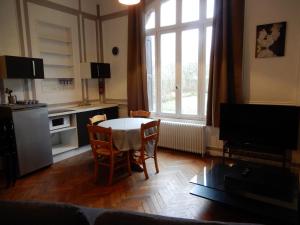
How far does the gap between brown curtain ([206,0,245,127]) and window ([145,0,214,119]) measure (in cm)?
33

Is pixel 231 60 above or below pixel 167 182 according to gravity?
above

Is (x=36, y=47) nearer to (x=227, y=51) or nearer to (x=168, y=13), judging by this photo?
(x=168, y=13)

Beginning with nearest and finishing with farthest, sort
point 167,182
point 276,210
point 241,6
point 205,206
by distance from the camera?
1. point 276,210
2. point 205,206
3. point 167,182
4. point 241,6

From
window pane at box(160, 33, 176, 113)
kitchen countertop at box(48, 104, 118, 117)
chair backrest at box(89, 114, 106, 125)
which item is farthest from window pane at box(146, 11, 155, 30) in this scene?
chair backrest at box(89, 114, 106, 125)

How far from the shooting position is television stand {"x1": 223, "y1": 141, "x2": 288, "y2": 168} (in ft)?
9.57

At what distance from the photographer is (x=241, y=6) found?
315 cm

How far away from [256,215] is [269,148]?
116 cm

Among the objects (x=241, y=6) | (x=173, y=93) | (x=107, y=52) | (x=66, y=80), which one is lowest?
(x=173, y=93)

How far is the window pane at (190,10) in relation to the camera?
375 centimetres

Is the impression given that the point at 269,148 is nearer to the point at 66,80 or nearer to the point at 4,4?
the point at 66,80

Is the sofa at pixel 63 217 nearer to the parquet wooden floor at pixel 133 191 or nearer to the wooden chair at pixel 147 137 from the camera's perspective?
the parquet wooden floor at pixel 133 191

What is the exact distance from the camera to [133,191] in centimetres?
266

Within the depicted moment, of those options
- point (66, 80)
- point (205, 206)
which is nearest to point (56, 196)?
point (205, 206)

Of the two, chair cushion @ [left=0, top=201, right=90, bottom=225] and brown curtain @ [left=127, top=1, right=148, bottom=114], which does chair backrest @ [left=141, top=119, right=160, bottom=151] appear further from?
chair cushion @ [left=0, top=201, right=90, bottom=225]
